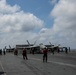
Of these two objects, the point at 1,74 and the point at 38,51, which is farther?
the point at 38,51

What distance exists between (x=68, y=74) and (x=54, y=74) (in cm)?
100

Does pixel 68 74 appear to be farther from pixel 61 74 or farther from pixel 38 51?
pixel 38 51

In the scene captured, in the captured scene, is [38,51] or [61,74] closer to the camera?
[61,74]

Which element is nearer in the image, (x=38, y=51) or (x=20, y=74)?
(x=20, y=74)

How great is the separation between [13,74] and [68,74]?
12.8 ft

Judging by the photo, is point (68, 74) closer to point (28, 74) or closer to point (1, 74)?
point (28, 74)

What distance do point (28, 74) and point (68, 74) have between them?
9.20ft

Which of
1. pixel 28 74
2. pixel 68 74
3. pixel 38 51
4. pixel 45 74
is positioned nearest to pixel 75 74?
pixel 68 74

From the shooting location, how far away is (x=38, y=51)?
345 feet

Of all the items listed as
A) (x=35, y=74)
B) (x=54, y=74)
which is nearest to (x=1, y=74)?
(x=35, y=74)

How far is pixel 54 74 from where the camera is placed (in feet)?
64.7

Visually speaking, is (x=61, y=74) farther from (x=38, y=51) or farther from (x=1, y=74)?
(x=38, y=51)

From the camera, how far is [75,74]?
19391mm

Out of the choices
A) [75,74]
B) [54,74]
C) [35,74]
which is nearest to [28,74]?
[35,74]
